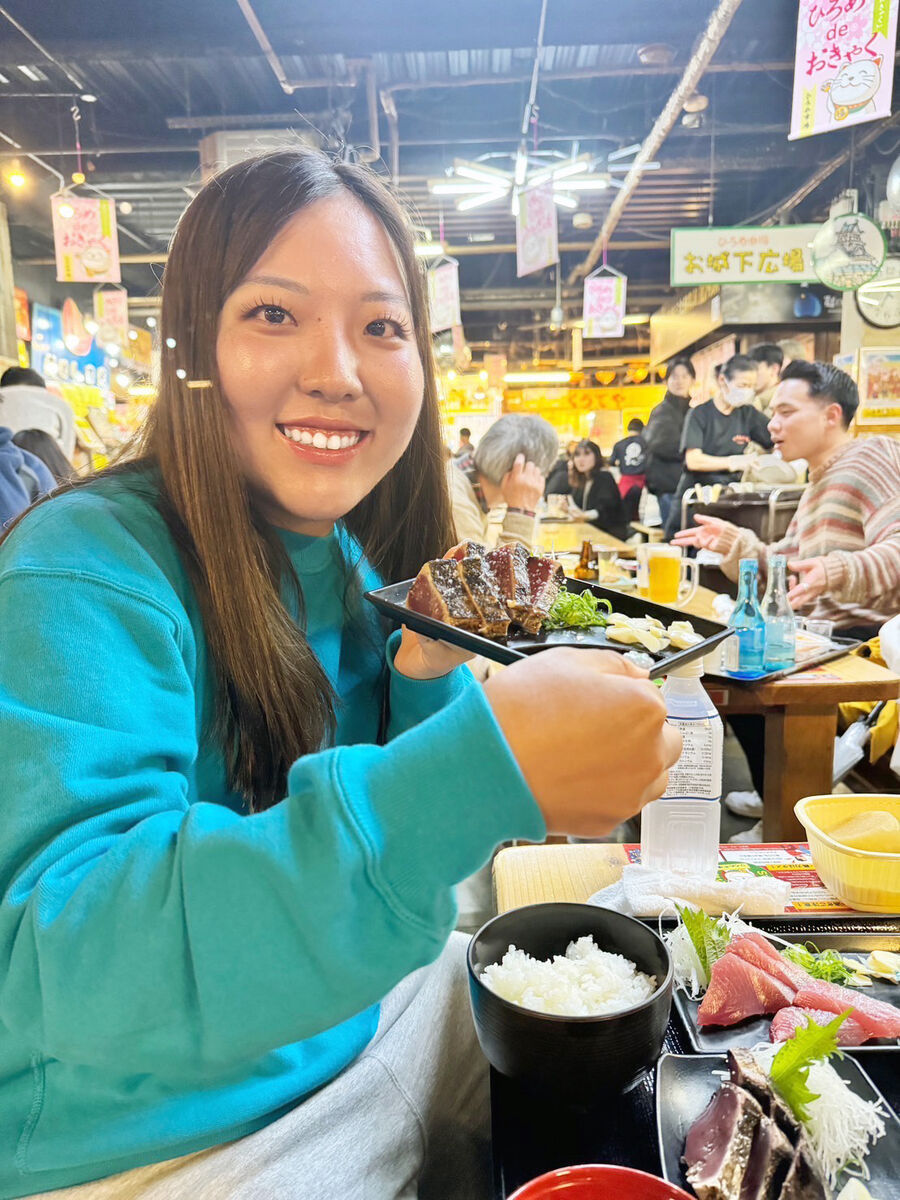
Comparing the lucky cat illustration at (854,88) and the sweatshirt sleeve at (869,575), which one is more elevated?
the lucky cat illustration at (854,88)

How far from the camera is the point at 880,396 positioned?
8500mm

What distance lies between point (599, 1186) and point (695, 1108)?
186 millimetres

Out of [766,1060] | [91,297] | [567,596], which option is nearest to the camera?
[766,1060]

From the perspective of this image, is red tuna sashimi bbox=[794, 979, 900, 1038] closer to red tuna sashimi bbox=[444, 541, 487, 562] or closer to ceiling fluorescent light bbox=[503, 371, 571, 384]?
red tuna sashimi bbox=[444, 541, 487, 562]

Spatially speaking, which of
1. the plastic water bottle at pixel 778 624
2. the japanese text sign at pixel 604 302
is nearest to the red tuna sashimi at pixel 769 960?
the plastic water bottle at pixel 778 624

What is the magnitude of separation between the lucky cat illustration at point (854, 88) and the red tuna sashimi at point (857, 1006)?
4.11 metres

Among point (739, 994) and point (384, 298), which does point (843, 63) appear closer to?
point (384, 298)

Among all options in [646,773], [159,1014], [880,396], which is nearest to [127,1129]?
[159,1014]

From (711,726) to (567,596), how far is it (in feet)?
2.06

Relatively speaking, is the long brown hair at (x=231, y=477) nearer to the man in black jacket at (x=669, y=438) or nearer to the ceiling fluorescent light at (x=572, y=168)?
the ceiling fluorescent light at (x=572, y=168)

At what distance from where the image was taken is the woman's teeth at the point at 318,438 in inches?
41.3

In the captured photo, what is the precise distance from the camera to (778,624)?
258 cm

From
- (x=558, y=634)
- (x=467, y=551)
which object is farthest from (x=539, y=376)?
(x=467, y=551)

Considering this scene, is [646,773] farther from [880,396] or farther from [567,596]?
[880,396]
